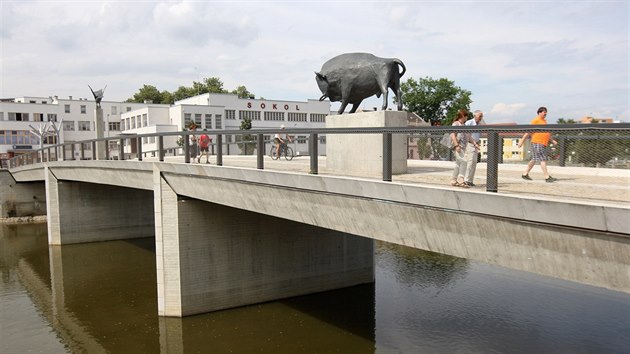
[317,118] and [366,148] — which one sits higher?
[317,118]

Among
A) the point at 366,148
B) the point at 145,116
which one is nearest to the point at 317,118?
the point at 145,116

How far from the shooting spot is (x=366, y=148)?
33.1 ft

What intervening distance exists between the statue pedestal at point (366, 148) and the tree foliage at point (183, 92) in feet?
270

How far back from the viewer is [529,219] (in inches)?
237

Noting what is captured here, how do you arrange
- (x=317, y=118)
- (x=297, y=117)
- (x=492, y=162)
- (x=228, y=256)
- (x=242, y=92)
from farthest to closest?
(x=242, y=92) < (x=317, y=118) < (x=297, y=117) < (x=228, y=256) < (x=492, y=162)

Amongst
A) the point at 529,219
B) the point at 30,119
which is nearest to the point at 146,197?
the point at 529,219

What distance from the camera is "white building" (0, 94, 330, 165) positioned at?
201 ft

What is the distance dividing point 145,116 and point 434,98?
38285mm

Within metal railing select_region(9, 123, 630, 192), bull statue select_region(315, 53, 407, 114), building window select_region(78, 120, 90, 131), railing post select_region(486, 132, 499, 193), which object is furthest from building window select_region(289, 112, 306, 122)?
railing post select_region(486, 132, 499, 193)

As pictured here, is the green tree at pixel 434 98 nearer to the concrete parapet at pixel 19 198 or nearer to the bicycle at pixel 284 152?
the concrete parapet at pixel 19 198

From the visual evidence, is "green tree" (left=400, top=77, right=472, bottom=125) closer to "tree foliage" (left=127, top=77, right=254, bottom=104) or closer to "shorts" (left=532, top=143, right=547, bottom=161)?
"tree foliage" (left=127, top=77, right=254, bottom=104)

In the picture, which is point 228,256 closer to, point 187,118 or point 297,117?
point 187,118

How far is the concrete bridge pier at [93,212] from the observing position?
26.5 meters

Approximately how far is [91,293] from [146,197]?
10419 millimetres
